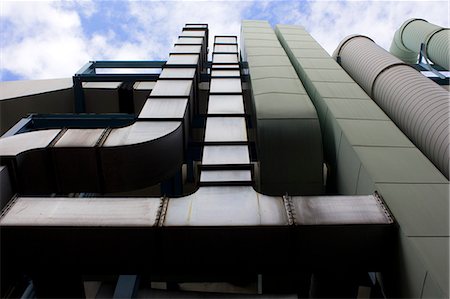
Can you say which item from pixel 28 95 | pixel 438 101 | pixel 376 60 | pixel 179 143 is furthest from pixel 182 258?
pixel 28 95

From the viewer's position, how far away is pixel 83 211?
324 inches

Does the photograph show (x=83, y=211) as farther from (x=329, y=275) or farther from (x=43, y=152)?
(x=329, y=275)

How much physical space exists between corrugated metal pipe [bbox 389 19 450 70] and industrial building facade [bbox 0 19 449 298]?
415 inches

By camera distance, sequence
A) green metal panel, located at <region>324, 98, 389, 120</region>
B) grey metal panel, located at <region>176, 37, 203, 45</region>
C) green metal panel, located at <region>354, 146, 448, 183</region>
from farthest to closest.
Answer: grey metal panel, located at <region>176, 37, 203, 45</region> → green metal panel, located at <region>324, 98, 389, 120</region> → green metal panel, located at <region>354, 146, 448, 183</region>

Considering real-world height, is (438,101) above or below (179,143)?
above

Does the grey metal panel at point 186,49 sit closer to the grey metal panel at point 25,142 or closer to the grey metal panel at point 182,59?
the grey metal panel at point 182,59

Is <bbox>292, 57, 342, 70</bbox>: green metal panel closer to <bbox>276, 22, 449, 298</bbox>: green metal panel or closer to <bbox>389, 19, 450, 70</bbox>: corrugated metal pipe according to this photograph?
<bbox>276, 22, 449, 298</bbox>: green metal panel

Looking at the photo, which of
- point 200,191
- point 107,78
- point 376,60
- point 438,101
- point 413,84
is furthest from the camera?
point 107,78

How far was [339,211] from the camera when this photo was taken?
27.1 feet

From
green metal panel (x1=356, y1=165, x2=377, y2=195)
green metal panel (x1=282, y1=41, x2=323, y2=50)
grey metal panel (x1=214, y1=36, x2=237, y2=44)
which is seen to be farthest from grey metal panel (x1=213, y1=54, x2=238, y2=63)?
green metal panel (x1=356, y1=165, x2=377, y2=195)

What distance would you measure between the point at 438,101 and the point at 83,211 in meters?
11.9

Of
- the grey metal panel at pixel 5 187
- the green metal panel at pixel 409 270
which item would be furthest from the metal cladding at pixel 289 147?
the grey metal panel at pixel 5 187

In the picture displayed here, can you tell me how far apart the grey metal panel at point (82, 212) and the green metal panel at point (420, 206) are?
5.61 m

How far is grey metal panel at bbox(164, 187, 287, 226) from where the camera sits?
7977 mm
